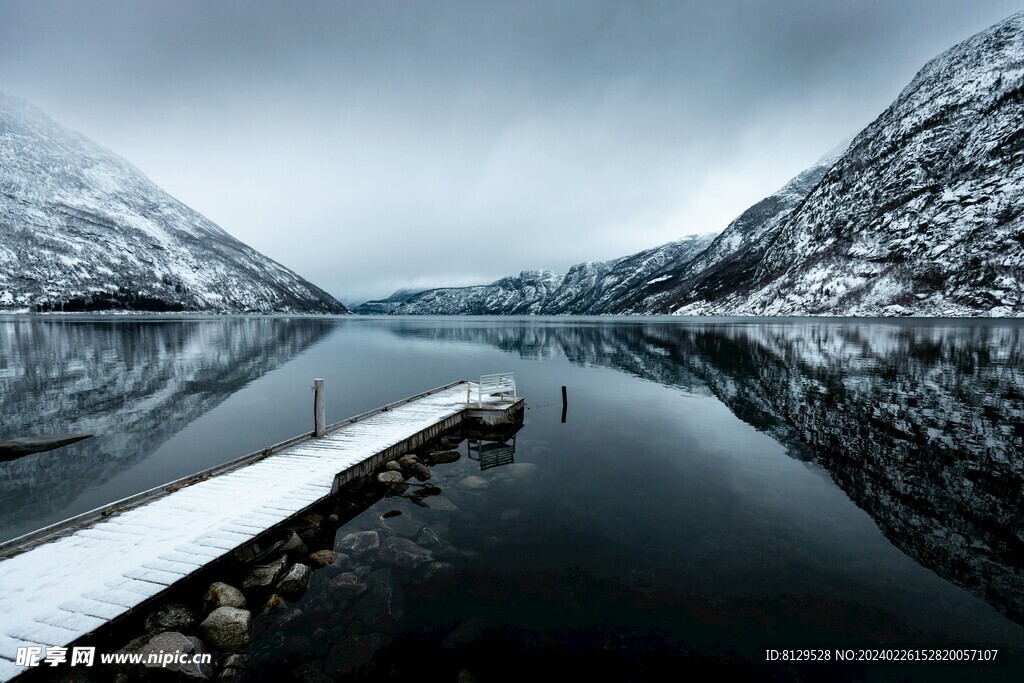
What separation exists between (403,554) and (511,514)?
4196 mm

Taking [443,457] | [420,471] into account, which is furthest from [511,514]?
[443,457]

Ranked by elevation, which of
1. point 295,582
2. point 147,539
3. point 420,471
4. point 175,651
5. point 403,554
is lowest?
point 403,554

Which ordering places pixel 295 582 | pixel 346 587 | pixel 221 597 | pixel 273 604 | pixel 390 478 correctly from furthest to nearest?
pixel 390 478 → pixel 346 587 → pixel 295 582 → pixel 273 604 → pixel 221 597

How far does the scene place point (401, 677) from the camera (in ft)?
27.5

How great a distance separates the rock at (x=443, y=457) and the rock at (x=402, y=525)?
5.91m

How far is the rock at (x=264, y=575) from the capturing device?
1040 centimetres

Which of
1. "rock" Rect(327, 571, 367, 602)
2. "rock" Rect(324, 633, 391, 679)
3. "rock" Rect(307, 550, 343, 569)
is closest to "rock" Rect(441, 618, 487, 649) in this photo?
"rock" Rect(324, 633, 391, 679)

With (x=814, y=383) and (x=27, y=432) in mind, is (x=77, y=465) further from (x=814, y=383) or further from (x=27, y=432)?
(x=814, y=383)

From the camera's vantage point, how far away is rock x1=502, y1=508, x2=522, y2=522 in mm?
15020

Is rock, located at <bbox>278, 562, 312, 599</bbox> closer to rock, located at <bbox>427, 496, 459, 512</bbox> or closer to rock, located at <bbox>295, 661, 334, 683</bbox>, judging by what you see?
rock, located at <bbox>295, 661, 334, 683</bbox>

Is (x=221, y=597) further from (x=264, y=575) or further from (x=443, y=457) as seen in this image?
(x=443, y=457)

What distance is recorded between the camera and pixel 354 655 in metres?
8.78

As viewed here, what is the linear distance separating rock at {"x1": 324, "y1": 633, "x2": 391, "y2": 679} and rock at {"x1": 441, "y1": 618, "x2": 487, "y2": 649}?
4.01 feet

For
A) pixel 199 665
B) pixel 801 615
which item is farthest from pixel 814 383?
pixel 199 665
